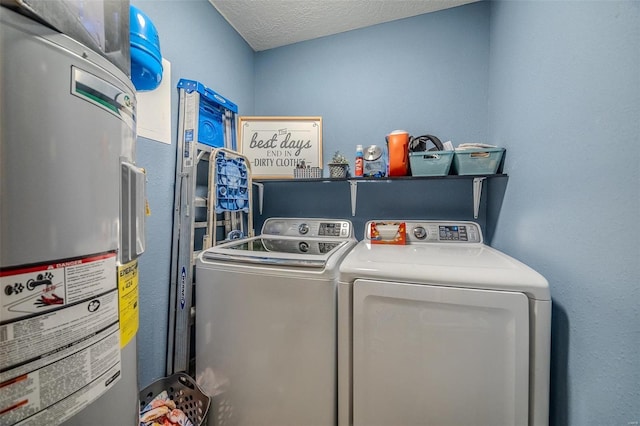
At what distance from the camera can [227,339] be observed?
119 cm

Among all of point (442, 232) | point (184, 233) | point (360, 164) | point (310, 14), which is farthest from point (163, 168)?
point (442, 232)

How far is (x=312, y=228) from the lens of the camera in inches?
76.4

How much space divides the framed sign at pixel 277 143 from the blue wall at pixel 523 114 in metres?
0.18

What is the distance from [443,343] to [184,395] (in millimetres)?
1344

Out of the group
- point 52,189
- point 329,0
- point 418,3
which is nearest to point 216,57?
point 329,0

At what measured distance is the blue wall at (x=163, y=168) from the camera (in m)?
1.30

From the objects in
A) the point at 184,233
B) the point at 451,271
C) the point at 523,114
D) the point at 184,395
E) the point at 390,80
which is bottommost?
the point at 184,395

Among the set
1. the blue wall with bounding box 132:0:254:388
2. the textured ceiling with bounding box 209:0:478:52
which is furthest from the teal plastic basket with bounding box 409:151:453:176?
the blue wall with bounding box 132:0:254:388

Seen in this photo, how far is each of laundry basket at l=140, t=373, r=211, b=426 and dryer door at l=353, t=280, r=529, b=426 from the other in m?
0.78

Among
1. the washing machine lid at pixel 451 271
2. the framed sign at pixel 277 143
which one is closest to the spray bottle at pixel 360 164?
the framed sign at pixel 277 143

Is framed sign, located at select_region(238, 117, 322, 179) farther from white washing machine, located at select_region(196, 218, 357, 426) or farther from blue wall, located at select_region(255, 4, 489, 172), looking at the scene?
white washing machine, located at select_region(196, 218, 357, 426)

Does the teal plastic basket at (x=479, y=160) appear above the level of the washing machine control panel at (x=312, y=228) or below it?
above

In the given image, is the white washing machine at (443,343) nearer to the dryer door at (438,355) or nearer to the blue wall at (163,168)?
the dryer door at (438,355)

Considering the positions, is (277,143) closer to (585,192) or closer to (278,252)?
(278,252)
